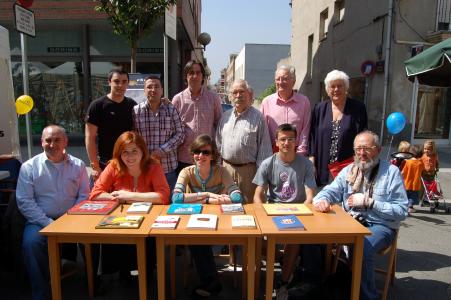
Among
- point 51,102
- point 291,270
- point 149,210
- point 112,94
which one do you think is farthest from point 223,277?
point 51,102

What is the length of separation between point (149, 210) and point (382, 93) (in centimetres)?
1091

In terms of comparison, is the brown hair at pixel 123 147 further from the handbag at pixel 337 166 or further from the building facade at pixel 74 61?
the building facade at pixel 74 61

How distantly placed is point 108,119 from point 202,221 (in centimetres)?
178

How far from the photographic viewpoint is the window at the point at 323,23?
17266 mm

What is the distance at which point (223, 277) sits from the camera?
11.5 ft

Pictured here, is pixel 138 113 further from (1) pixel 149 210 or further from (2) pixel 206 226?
(2) pixel 206 226

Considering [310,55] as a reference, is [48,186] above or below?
below

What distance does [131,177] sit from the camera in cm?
321

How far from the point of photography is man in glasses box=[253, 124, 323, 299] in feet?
10.2

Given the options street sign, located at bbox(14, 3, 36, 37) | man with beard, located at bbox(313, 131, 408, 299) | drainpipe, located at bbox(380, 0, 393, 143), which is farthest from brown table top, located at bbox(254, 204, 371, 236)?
drainpipe, located at bbox(380, 0, 393, 143)

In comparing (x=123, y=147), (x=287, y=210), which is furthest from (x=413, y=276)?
(x=123, y=147)

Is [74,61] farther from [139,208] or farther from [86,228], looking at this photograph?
[86,228]

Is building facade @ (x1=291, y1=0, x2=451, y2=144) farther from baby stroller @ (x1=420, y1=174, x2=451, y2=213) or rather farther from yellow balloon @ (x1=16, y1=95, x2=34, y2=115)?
yellow balloon @ (x1=16, y1=95, x2=34, y2=115)

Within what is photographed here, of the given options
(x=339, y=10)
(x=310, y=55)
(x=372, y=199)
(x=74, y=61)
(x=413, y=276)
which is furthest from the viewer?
(x=310, y=55)
